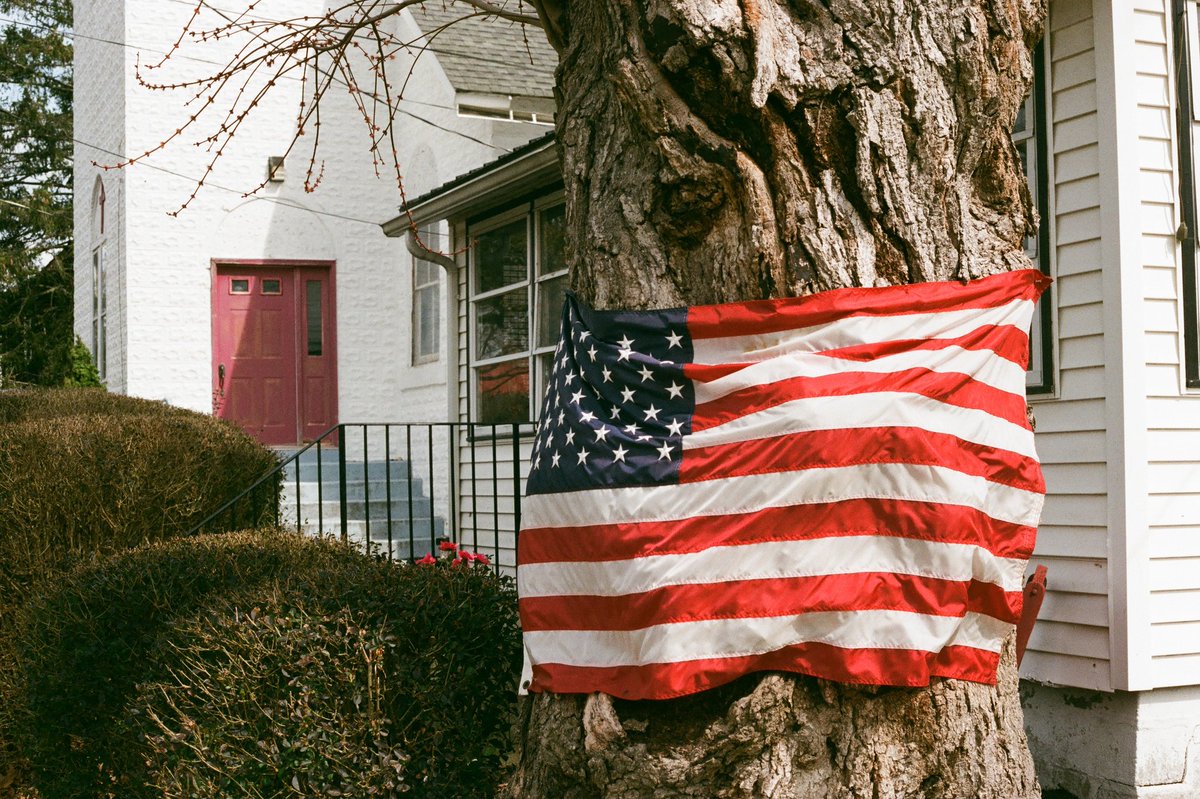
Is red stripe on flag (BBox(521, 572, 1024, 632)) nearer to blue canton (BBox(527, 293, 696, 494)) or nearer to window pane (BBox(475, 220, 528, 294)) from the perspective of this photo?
blue canton (BBox(527, 293, 696, 494))

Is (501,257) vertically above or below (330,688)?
above

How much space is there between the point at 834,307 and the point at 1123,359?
2.80 m

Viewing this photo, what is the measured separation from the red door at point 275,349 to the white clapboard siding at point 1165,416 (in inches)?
399

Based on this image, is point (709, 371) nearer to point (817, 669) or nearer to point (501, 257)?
point (817, 669)

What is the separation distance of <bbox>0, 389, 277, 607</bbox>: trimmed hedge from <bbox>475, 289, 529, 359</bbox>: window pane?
3.08 metres

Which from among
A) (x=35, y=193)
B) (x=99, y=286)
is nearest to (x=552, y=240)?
(x=99, y=286)

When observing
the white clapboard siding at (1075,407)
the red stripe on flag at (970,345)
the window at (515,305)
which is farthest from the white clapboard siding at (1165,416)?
the window at (515,305)

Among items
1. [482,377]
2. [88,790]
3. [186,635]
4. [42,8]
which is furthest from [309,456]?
[42,8]

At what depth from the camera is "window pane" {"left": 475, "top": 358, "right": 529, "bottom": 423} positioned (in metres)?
10.3

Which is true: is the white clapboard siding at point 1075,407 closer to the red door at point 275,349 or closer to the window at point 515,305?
the window at point 515,305

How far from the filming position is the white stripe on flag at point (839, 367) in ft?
10.7

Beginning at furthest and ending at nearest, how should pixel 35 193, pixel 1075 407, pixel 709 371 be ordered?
pixel 35 193 < pixel 1075 407 < pixel 709 371

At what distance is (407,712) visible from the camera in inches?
154

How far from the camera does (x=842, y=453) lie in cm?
318
